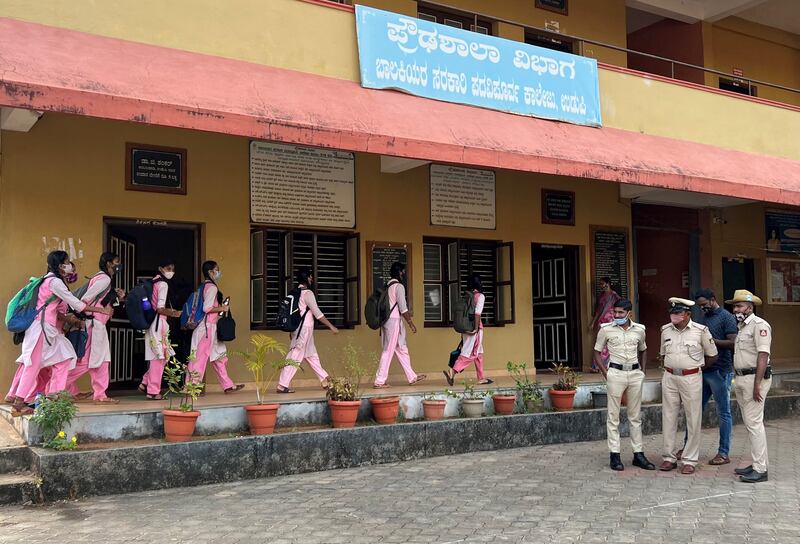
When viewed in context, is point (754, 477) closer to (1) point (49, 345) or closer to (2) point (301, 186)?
(2) point (301, 186)

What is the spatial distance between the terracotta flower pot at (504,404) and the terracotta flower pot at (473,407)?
271mm

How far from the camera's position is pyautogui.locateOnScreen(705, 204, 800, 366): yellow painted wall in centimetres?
1523

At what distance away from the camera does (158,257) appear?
12539 mm

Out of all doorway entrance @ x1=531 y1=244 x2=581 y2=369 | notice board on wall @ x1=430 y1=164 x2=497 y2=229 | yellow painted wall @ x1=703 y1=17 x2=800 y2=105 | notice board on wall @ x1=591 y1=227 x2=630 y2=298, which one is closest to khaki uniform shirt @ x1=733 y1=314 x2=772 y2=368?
notice board on wall @ x1=430 y1=164 x2=497 y2=229

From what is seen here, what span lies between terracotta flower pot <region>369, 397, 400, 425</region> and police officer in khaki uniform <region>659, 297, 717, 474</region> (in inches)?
108

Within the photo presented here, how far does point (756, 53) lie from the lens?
51.7 feet

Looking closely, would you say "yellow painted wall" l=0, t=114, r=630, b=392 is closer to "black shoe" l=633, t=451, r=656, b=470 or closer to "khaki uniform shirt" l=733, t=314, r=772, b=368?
"black shoe" l=633, t=451, r=656, b=470

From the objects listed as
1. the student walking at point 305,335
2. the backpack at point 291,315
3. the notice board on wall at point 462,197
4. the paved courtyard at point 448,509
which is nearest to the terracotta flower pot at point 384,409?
the paved courtyard at point 448,509

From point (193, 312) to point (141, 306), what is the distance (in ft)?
2.28

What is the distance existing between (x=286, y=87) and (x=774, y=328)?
11915 millimetres

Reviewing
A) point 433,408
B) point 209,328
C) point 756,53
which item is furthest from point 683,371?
point 756,53

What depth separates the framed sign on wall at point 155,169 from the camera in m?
9.34

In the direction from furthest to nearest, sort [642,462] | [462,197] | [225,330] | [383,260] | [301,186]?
[462,197] < [383,260] < [301,186] < [225,330] < [642,462]

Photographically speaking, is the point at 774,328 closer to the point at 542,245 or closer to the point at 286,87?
the point at 542,245
